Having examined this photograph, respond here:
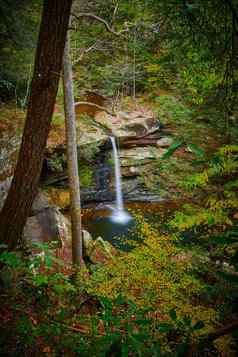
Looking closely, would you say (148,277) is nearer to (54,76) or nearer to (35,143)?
(35,143)

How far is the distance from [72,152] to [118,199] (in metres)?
6.21

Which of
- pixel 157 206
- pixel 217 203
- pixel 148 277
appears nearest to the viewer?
pixel 148 277

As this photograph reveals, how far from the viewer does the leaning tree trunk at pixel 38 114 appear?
283 cm

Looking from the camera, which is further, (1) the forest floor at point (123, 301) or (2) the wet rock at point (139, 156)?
(2) the wet rock at point (139, 156)

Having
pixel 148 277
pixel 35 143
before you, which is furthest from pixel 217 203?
pixel 35 143

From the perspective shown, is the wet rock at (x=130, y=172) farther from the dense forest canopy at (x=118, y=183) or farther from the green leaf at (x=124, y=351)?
the green leaf at (x=124, y=351)

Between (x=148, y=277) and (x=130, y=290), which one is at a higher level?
(x=148, y=277)

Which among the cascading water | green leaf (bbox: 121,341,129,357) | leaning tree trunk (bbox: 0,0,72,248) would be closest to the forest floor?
green leaf (bbox: 121,341,129,357)

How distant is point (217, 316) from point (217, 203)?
6.40 feet

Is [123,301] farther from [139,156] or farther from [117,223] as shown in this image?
[139,156]

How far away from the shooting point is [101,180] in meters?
12.5

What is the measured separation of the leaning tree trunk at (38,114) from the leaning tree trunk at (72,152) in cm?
297

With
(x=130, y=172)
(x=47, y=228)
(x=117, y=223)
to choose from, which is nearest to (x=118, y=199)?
(x=130, y=172)

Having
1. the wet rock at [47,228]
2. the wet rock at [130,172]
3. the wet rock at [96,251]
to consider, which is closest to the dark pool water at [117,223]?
the wet rock at [96,251]
